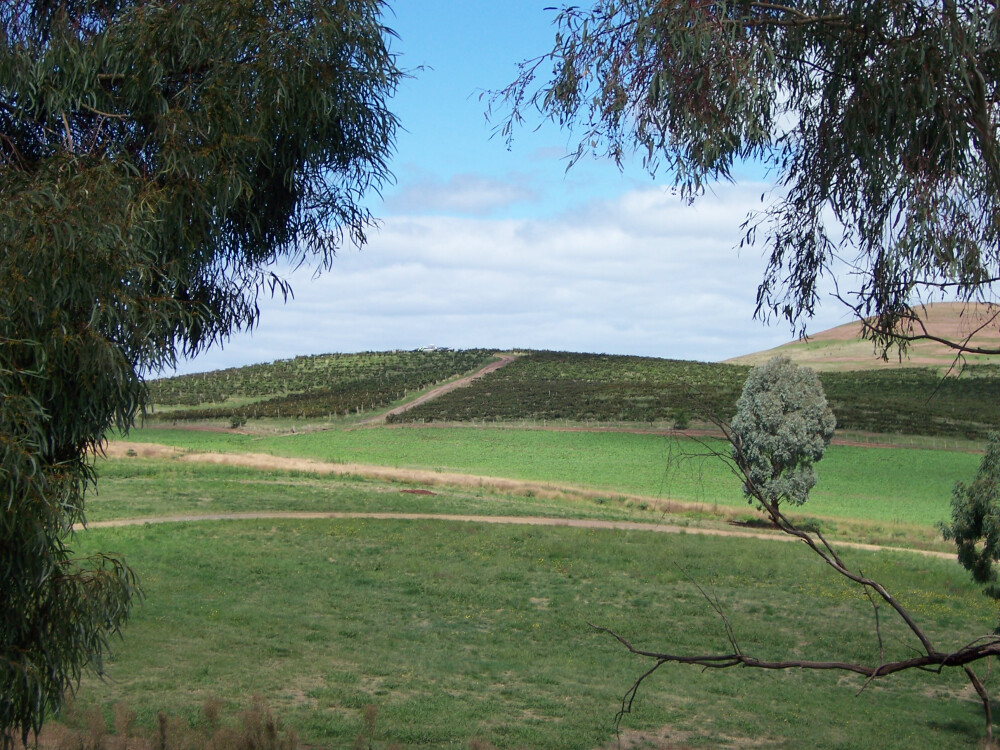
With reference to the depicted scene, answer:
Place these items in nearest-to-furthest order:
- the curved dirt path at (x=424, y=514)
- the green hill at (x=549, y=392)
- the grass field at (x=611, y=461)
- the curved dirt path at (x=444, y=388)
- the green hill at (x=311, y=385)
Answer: the curved dirt path at (x=424, y=514) → the grass field at (x=611, y=461) → the green hill at (x=549, y=392) → the curved dirt path at (x=444, y=388) → the green hill at (x=311, y=385)

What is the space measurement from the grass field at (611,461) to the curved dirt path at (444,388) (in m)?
6.84

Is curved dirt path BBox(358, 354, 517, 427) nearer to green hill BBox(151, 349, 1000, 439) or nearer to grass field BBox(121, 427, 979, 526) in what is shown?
green hill BBox(151, 349, 1000, 439)

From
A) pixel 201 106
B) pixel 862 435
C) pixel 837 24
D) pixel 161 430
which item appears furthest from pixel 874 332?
pixel 161 430

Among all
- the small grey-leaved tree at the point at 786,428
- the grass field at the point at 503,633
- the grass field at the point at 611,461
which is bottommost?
the grass field at the point at 503,633

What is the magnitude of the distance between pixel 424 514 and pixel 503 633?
15.7 meters

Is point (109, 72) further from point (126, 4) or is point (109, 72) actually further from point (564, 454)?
point (564, 454)

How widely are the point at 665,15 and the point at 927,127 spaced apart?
180cm

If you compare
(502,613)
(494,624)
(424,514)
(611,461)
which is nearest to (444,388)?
(611,461)

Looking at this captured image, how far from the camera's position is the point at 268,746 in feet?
24.5

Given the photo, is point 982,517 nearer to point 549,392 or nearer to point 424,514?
point 424,514

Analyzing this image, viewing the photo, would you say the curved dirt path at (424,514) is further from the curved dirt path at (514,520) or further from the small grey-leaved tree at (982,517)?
the small grey-leaved tree at (982,517)

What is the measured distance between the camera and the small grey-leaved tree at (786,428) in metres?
41.9

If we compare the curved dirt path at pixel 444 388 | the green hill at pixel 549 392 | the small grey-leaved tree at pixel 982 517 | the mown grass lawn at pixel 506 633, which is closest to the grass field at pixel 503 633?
the mown grass lawn at pixel 506 633

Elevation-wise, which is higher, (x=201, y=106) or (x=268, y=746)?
(x=201, y=106)
